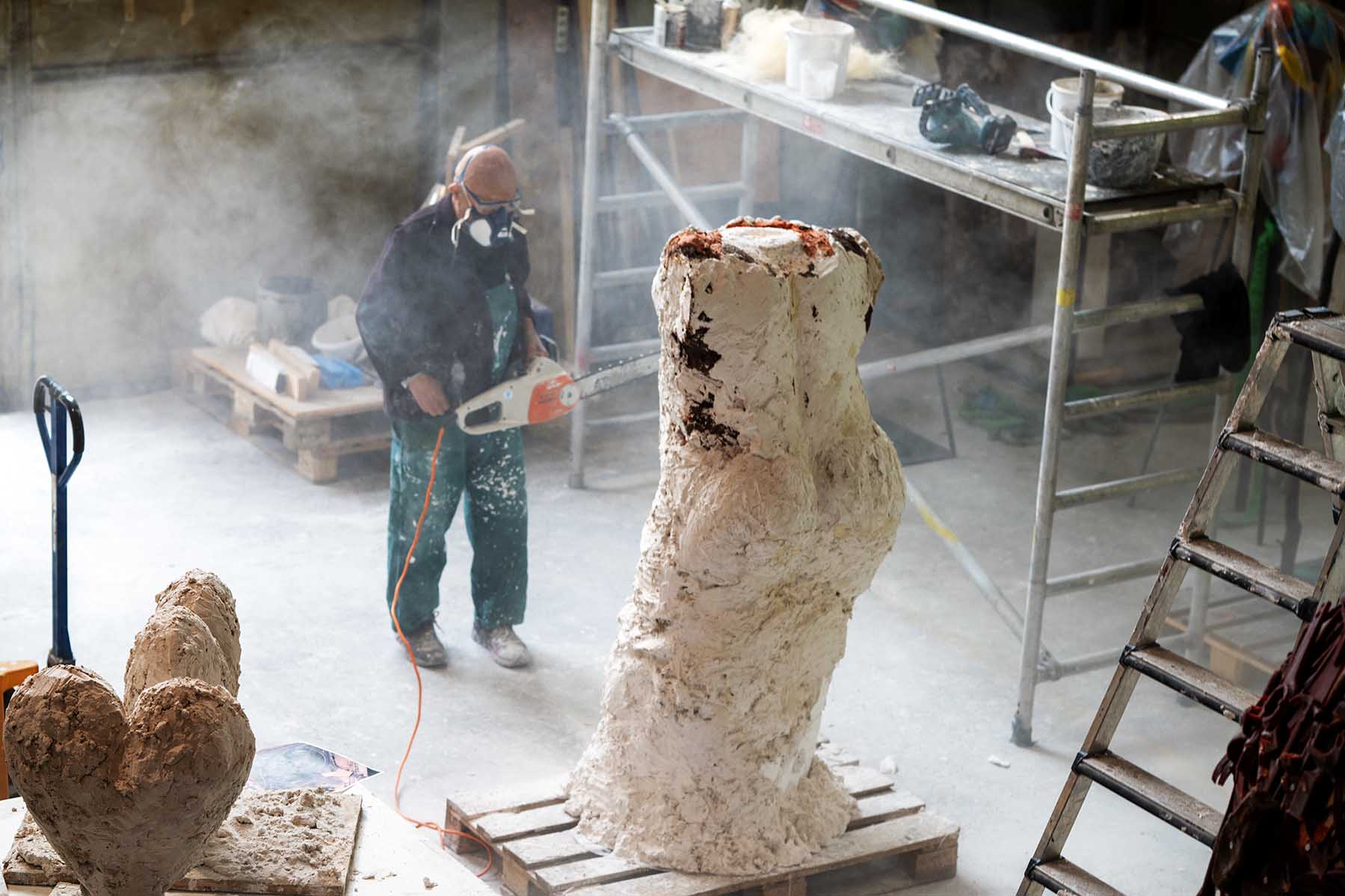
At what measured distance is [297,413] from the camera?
7617 mm

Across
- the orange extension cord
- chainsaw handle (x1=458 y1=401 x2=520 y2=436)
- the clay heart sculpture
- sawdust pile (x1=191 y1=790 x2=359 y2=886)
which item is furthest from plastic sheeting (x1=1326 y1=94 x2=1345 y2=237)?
the clay heart sculpture

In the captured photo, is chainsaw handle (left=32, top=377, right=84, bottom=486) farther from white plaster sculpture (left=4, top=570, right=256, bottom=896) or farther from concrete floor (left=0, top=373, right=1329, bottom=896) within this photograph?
white plaster sculpture (left=4, top=570, right=256, bottom=896)

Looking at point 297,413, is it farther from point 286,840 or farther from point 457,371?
point 286,840

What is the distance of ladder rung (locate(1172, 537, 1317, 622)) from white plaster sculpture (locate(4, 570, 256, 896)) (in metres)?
2.33

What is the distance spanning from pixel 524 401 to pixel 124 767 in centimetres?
290

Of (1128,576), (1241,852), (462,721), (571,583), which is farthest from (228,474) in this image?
(1241,852)

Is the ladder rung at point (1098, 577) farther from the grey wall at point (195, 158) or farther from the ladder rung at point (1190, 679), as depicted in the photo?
the grey wall at point (195, 158)

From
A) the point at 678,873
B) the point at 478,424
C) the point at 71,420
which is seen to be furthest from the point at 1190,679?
the point at 71,420

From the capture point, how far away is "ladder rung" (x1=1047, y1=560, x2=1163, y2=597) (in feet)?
18.6

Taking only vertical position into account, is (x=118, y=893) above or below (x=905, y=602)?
above

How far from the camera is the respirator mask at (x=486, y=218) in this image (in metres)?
5.79

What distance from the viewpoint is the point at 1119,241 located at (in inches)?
368

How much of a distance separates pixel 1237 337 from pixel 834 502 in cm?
205

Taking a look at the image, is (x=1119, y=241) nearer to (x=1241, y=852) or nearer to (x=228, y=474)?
(x=228, y=474)
